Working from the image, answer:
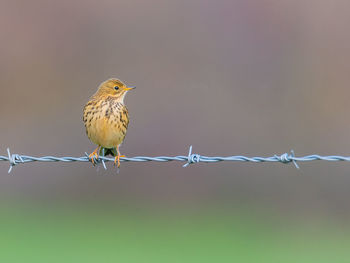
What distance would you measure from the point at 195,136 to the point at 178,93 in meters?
1.37

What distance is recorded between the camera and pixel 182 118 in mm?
17828

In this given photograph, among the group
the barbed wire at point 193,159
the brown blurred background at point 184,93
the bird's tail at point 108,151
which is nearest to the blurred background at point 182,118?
the brown blurred background at point 184,93

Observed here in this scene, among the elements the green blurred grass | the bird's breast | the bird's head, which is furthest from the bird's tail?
the green blurred grass

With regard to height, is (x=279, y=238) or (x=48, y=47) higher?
(x=48, y=47)

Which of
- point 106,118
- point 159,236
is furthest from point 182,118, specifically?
point 106,118

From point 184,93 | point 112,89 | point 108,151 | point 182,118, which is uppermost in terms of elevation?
point 184,93

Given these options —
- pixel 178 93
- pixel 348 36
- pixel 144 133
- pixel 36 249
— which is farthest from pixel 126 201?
pixel 348 36

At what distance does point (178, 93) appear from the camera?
18.2 meters

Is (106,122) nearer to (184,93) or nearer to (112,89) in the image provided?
(112,89)

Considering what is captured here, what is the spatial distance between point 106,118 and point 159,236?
698 centimetres

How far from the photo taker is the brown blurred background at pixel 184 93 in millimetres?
16906

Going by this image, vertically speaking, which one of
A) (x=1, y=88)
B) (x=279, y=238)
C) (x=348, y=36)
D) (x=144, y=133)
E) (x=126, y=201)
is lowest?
(x=279, y=238)

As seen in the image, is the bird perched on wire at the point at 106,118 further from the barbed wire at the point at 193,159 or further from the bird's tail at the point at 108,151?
the barbed wire at the point at 193,159

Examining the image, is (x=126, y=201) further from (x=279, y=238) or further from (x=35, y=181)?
(x=279, y=238)
